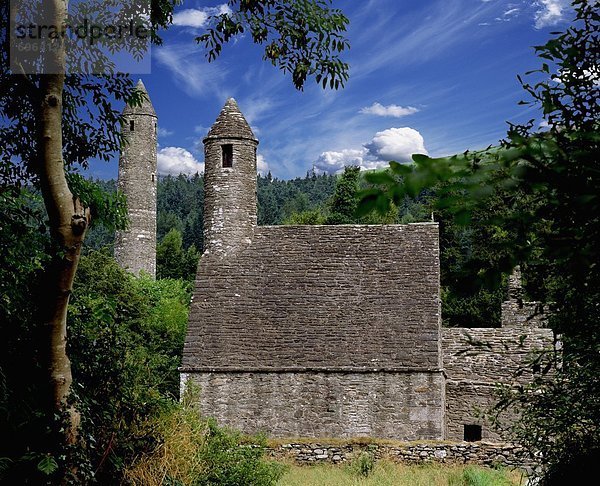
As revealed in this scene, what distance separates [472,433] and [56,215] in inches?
808

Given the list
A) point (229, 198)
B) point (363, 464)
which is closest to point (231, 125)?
point (229, 198)

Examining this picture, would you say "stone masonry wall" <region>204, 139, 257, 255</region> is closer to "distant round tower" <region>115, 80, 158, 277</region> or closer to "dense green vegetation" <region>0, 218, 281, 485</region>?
"dense green vegetation" <region>0, 218, 281, 485</region>

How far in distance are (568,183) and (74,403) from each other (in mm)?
6525

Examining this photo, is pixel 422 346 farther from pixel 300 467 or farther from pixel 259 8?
pixel 259 8

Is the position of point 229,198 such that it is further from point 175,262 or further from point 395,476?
point 175,262

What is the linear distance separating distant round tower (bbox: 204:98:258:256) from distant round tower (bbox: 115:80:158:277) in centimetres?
2502

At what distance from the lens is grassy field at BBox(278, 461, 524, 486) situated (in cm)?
1609

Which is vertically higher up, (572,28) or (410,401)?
(572,28)

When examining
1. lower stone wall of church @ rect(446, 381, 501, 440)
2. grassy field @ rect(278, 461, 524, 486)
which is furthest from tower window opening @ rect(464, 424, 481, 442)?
Answer: grassy field @ rect(278, 461, 524, 486)

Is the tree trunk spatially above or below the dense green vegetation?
above

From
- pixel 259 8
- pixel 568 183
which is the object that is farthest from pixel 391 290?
pixel 568 183

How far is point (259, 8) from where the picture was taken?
922 cm

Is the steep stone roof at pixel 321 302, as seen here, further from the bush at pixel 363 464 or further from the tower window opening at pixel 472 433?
the tower window opening at pixel 472 433

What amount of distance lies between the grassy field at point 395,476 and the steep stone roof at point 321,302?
3938mm
